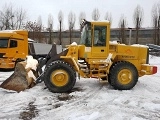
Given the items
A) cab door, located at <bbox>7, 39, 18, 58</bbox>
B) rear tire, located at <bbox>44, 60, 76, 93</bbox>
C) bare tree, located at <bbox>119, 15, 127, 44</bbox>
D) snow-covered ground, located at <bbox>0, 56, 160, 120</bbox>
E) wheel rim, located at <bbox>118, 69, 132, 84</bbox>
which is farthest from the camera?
bare tree, located at <bbox>119, 15, 127, 44</bbox>

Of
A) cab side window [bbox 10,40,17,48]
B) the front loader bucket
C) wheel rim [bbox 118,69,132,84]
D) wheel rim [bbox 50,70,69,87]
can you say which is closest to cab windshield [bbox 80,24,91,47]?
wheel rim [bbox 50,70,69,87]

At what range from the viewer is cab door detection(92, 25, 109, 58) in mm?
10875

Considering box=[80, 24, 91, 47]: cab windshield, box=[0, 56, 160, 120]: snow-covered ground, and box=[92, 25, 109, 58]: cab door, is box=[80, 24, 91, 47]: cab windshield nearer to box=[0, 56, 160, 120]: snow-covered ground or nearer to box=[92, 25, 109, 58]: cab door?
box=[92, 25, 109, 58]: cab door

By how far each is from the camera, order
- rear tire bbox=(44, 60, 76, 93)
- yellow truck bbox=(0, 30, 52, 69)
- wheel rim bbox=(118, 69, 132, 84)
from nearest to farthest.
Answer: rear tire bbox=(44, 60, 76, 93)
wheel rim bbox=(118, 69, 132, 84)
yellow truck bbox=(0, 30, 52, 69)

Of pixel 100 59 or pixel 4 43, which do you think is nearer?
pixel 100 59

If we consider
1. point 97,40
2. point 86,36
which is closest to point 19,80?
point 86,36

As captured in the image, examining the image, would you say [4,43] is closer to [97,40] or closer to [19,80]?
[19,80]

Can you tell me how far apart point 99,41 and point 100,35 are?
0.24 metres

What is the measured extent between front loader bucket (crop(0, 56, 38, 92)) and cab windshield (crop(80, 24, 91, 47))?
2496mm

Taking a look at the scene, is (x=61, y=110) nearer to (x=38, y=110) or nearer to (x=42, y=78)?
(x=38, y=110)

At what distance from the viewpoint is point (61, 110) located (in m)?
7.76

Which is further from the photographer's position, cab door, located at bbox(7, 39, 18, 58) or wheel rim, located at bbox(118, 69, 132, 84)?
cab door, located at bbox(7, 39, 18, 58)

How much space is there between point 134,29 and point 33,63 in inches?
1233

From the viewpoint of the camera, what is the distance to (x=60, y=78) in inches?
410
